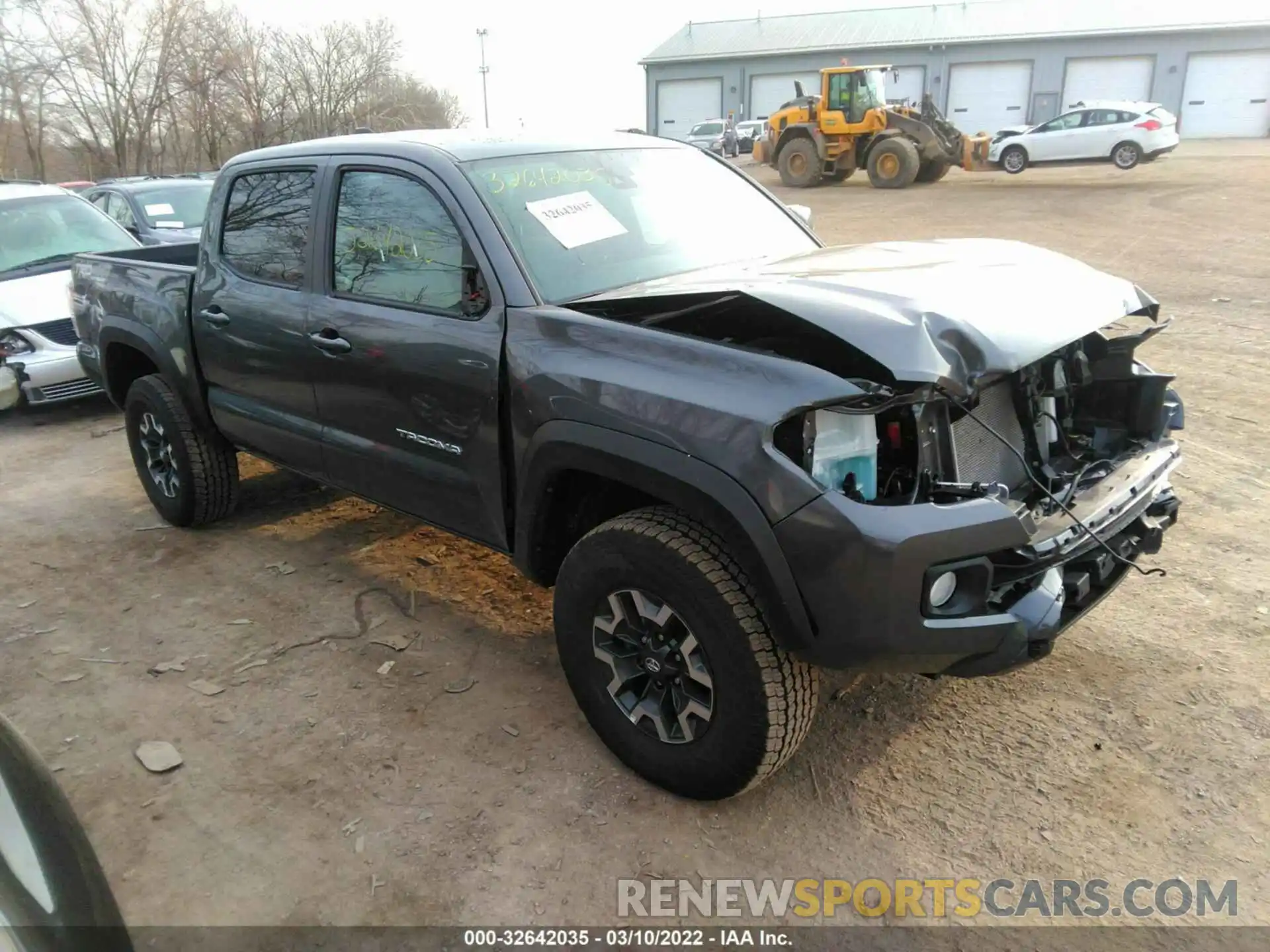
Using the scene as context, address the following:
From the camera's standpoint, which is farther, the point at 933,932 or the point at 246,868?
the point at 246,868

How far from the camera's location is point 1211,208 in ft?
52.2

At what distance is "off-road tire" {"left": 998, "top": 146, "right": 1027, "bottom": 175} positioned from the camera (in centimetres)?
2248

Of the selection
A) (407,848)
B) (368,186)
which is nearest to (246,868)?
(407,848)

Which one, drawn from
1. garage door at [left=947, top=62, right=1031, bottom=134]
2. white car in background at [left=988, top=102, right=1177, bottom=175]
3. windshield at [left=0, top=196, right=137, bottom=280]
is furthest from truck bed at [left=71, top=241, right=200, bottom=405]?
garage door at [left=947, top=62, right=1031, bottom=134]

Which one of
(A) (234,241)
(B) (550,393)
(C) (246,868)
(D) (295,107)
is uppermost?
(D) (295,107)

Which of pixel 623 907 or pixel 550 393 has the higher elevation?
pixel 550 393

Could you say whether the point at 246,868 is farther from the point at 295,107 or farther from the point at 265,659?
the point at 295,107

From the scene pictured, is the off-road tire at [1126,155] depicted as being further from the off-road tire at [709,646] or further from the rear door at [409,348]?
the off-road tire at [709,646]

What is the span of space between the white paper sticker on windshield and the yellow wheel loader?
752 inches

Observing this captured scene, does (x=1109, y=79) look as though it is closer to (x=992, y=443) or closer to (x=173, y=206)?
(x=173, y=206)

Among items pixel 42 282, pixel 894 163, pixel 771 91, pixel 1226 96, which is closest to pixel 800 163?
pixel 894 163

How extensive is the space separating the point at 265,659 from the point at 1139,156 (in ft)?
78.1

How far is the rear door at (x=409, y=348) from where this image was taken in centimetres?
309

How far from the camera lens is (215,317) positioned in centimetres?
422
